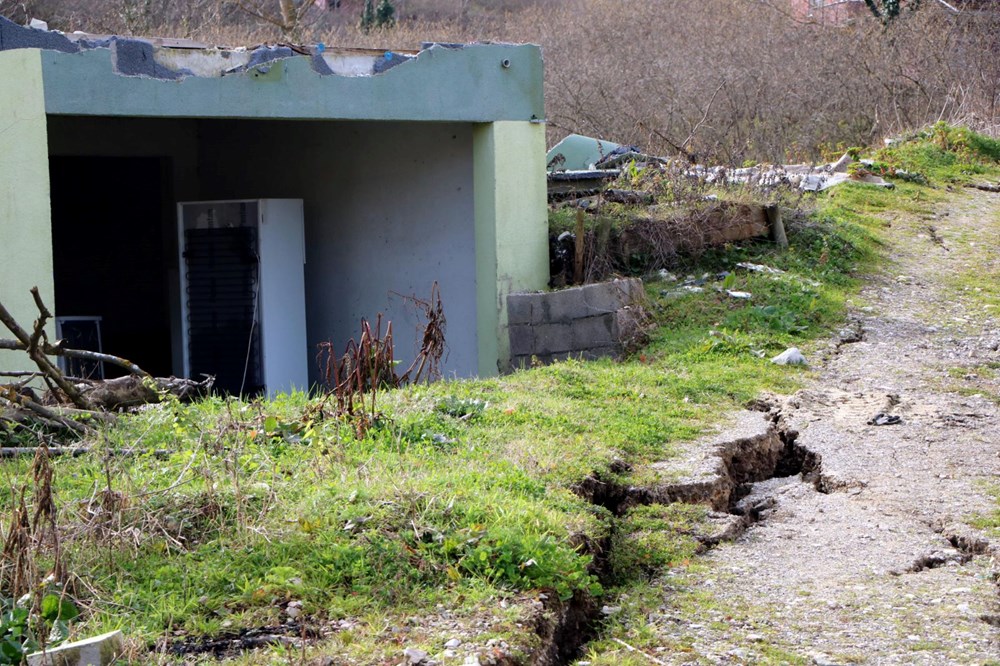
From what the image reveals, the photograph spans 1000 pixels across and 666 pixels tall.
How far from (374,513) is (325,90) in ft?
13.7

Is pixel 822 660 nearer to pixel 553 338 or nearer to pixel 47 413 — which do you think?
pixel 47 413

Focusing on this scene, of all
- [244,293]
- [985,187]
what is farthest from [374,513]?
[985,187]

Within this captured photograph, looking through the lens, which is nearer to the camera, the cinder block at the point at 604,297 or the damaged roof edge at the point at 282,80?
the damaged roof edge at the point at 282,80

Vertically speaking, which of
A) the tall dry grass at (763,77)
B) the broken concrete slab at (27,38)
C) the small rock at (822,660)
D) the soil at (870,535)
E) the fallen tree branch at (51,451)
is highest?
the tall dry grass at (763,77)

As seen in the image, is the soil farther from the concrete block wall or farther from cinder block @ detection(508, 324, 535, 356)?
cinder block @ detection(508, 324, 535, 356)

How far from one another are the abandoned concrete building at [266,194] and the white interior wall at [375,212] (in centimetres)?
2

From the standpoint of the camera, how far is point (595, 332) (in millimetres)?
7914

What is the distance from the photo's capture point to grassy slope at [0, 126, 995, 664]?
3.34 meters

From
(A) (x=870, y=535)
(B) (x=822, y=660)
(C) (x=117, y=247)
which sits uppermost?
(C) (x=117, y=247)

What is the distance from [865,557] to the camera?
4.10 m

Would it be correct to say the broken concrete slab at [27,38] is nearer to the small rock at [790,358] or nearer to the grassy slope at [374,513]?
the grassy slope at [374,513]

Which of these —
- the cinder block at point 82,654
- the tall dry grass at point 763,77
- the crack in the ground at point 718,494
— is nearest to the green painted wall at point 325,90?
the crack in the ground at point 718,494

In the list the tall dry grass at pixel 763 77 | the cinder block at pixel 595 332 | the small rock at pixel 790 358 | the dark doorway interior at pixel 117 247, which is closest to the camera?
the small rock at pixel 790 358

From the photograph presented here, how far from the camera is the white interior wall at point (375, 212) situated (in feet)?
27.5
